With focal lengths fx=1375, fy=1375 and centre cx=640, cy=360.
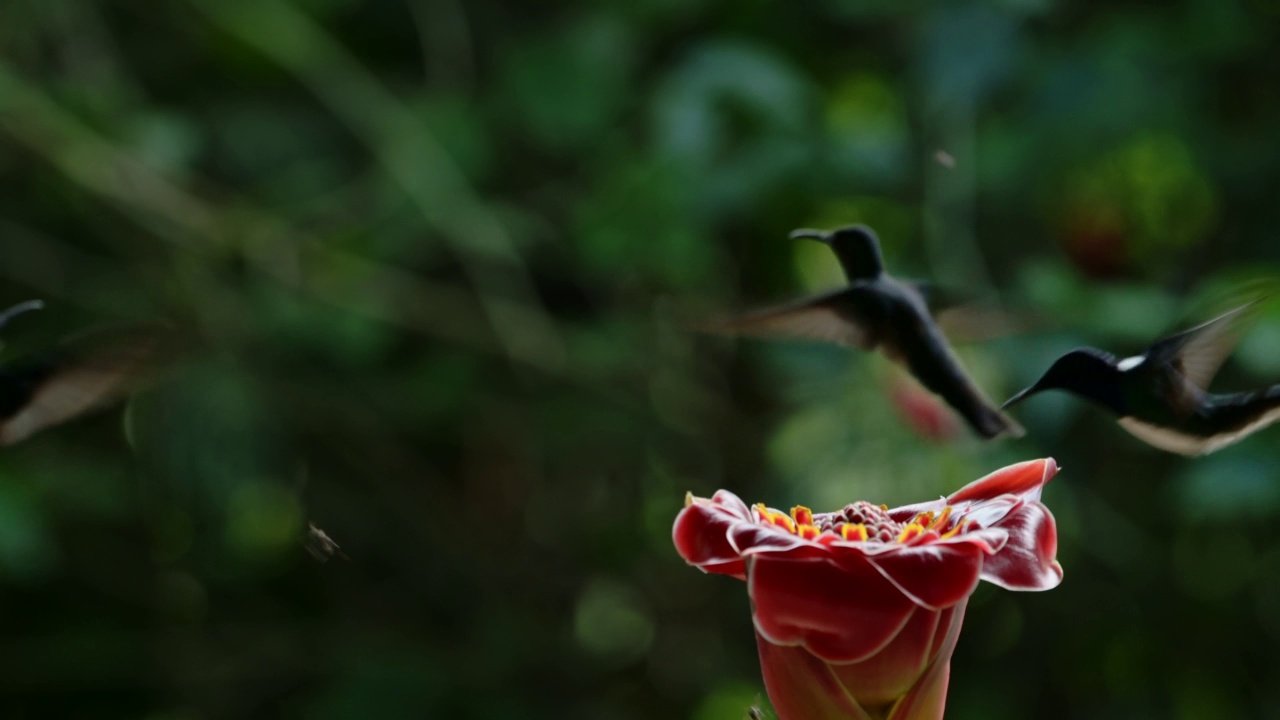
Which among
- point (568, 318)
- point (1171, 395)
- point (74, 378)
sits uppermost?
point (74, 378)

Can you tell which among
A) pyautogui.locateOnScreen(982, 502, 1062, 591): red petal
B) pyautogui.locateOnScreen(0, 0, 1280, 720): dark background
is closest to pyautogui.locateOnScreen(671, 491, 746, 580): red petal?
pyautogui.locateOnScreen(982, 502, 1062, 591): red petal

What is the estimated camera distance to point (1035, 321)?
2.54 ft

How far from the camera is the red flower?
0.51m

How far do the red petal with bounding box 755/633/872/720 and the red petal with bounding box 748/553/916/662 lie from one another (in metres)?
0.03

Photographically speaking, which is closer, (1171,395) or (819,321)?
(1171,395)

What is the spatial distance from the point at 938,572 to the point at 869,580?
1.2 inches

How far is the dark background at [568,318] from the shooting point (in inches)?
58.1

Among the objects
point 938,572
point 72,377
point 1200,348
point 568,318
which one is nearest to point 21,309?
point 72,377

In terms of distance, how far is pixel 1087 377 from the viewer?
2.20ft

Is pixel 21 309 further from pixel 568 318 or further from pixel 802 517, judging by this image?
pixel 568 318

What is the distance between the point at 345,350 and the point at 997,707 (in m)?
0.93

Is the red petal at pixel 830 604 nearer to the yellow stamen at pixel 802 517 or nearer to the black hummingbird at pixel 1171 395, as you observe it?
the yellow stamen at pixel 802 517

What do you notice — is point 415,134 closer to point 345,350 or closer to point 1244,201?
point 345,350

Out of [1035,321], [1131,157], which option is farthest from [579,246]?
[1035,321]
